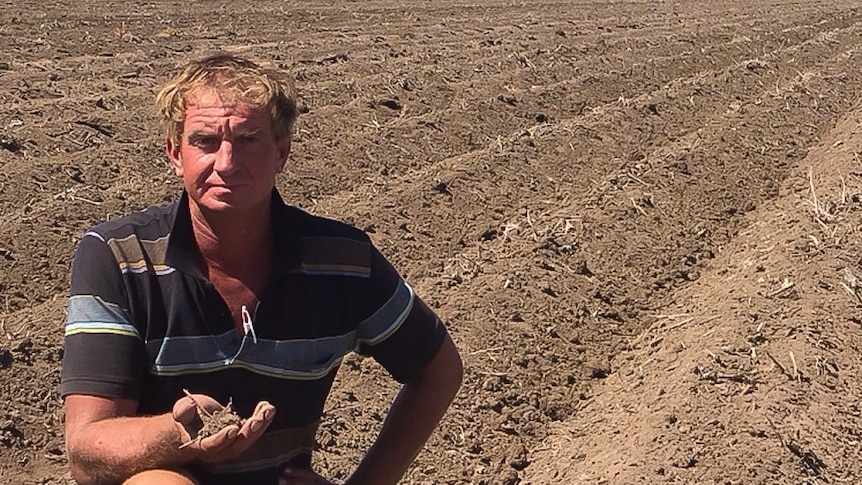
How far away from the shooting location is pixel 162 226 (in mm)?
2656

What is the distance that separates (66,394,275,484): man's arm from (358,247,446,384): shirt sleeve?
0.42 m

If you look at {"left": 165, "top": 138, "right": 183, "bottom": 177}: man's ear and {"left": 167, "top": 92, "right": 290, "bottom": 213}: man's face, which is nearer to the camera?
{"left": 167, "top": 92, "right": 290, "bottom": 213}: man's face

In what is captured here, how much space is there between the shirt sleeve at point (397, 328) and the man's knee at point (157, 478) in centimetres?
57

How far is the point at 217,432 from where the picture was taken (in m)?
2.38

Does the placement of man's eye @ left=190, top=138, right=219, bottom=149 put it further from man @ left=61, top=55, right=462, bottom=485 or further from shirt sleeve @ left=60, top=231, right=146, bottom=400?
shirt sleeve @ left=60, top=231, right=146, bottom=400

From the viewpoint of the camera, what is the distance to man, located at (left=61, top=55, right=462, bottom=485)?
2.47 metres

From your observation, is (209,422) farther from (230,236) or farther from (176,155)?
(176,155)

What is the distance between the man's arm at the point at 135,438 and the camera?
2389 mm

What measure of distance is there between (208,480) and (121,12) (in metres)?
12.5

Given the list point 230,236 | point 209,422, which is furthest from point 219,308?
point 209,422

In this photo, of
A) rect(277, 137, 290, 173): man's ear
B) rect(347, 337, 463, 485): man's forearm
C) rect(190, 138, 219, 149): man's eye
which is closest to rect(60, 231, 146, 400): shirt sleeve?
rect(190, 138, 219, 149): man's eye

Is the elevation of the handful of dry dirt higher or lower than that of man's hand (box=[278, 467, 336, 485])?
higher

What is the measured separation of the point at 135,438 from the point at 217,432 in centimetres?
17

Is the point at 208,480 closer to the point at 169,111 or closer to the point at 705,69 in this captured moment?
the point at 169,111
